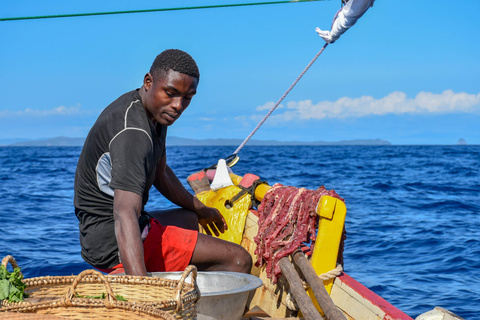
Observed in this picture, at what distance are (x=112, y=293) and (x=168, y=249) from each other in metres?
1.05

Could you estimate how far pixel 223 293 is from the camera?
8.89 ft

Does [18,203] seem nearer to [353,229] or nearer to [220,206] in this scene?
[353,229]

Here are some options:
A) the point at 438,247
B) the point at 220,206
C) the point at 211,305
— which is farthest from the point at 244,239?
the point at 438,247

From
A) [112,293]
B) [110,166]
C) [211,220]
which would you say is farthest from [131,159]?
[211,220]

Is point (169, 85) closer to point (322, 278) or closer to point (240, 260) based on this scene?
point (240, 260)

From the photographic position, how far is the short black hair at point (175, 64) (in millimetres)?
2824

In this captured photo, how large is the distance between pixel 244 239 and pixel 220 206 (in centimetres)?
34

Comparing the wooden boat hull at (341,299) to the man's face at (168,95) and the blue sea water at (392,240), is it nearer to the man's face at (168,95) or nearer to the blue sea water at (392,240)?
the man's face at (168,95)

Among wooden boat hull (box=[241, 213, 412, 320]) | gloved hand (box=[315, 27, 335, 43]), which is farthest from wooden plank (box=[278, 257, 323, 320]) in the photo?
gloved hand (box=[315, 27, 335, 43])

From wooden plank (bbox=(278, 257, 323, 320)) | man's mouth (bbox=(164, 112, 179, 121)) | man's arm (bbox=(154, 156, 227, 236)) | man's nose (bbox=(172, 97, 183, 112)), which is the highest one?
man's nose (bbox=(172, 97, 183, 112))

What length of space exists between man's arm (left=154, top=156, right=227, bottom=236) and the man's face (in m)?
0.76

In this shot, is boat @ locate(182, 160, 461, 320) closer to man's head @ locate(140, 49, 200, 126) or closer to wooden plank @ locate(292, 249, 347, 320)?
wooden plank @ locate(292, 249, 347, 320)

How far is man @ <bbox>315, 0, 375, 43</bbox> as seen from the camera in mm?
4047

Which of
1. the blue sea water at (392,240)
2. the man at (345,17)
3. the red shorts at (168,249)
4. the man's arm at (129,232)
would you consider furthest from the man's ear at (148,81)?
the blue sea water at (392,240)
